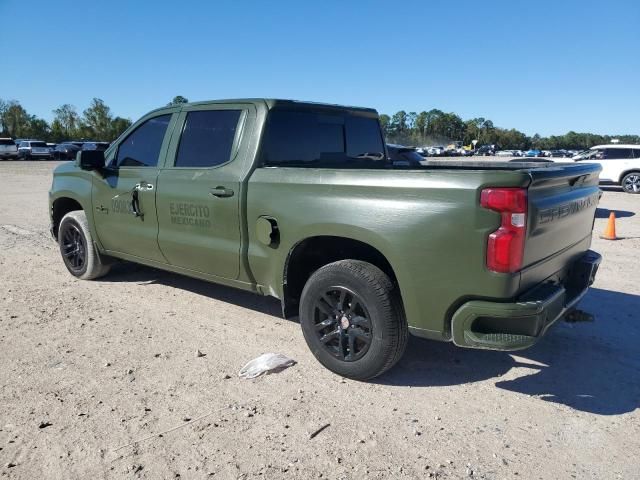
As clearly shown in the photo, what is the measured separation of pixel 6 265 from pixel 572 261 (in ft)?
21.6

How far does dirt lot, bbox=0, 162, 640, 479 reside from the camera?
2.61 m

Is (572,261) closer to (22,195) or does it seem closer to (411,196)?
(411,196)

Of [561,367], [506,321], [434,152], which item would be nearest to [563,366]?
[561,367]

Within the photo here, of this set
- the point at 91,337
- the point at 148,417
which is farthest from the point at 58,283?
the point at 148,417

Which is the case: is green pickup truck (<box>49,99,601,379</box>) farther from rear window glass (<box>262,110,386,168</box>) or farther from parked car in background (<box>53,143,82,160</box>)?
parked car in background (<box>53,143,82,160</box>)

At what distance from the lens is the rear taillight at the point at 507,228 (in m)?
2.72

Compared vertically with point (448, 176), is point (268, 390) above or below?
below

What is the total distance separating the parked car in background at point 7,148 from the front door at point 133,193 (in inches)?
1630

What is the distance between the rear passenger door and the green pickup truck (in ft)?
0.04

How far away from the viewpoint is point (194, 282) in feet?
19.3

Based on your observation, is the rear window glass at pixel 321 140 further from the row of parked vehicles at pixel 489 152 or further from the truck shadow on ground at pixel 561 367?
the row of parked vehicles at pixel 489 152

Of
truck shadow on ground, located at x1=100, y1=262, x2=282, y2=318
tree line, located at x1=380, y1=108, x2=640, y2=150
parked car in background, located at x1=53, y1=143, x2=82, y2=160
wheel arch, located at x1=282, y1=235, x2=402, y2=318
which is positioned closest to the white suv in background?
truck shadow on ground, located at x1=100, y1=262, x2=282, y2=318

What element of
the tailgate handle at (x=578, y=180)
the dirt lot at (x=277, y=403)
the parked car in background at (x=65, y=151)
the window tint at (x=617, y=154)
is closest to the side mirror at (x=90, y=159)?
the dirt lot at (x=277, y=403)

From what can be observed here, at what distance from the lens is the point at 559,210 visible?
317cm
